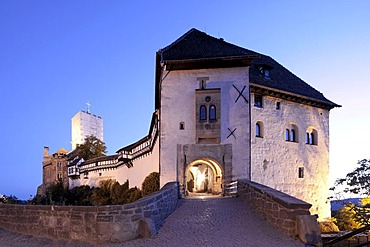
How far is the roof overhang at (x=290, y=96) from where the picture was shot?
20.2 m

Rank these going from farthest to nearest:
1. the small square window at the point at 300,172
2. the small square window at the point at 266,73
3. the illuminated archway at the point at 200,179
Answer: the illuminated archway at the point at 200,179
the small square window at the point at 300,172
the small square window at the point at 266,73

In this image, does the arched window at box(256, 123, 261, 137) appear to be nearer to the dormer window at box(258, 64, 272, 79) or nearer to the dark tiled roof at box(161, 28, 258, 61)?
the dormer window at box(258, 64, 272, 79)

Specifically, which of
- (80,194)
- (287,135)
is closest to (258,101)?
(287,135)

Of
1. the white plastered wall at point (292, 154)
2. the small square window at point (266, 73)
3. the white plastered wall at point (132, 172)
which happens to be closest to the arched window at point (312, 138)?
the white plastered wall at point (292, 154)

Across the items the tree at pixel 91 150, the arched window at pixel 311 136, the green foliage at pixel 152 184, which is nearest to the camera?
the green foliage at pixel 152 184

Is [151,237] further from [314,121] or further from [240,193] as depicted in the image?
[314,121]

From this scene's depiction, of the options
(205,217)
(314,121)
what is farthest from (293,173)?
(205,217)

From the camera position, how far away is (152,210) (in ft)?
34.1

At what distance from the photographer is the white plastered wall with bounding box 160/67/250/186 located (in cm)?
1827

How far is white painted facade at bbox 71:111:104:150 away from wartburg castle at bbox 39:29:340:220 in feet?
130

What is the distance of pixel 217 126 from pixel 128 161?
1513 cm

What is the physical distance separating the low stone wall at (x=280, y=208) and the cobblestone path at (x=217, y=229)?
206 mm

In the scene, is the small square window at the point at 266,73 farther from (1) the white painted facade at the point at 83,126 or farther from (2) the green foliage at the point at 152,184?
(1) the white painted facade at the point at 83,126

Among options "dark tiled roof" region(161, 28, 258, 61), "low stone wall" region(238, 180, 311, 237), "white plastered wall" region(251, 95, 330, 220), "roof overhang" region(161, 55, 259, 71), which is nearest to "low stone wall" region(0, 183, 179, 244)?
"low stone wall" region(238, 180, 311, 237)
